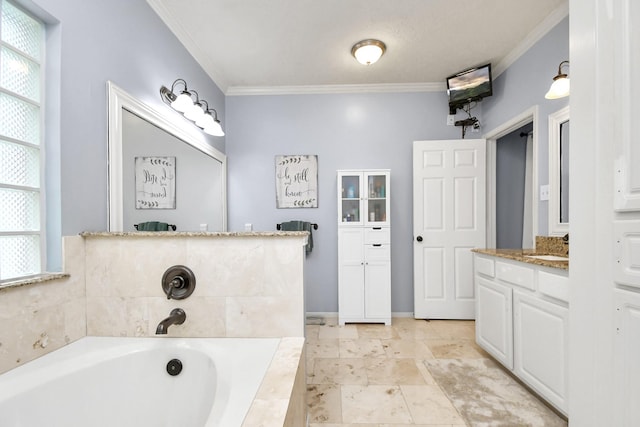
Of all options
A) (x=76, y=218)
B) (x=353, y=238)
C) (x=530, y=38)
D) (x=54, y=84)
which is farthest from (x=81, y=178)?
(x=530, y=38)

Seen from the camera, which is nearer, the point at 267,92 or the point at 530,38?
the point at 530,38

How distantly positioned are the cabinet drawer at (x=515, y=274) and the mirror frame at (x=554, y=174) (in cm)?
60

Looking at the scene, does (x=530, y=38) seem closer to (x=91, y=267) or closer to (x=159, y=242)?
(x=159, y=242)

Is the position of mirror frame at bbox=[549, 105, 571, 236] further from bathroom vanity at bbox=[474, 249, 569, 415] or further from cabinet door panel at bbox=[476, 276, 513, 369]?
cabinet door panel at bbox=[476, 276, 513, 369]

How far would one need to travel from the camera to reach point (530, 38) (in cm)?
229

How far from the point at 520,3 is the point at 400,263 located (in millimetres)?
2462

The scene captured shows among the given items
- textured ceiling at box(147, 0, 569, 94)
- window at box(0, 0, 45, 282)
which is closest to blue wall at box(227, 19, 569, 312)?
textured ceiling at box(147, 0, 569, 94)

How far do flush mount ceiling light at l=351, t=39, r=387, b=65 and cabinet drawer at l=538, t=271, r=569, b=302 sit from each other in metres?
2.11

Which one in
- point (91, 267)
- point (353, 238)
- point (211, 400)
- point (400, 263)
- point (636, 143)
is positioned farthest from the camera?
point (400, 263)

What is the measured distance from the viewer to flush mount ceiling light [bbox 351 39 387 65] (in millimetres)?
2336

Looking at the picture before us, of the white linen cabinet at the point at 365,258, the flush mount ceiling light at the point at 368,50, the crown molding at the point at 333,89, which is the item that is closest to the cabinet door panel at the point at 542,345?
the white linen cabinet at the point at 365,258

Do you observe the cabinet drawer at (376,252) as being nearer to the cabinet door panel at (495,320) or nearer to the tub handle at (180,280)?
the cabinet door panel at (495,320)

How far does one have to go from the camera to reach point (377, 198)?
2.91 m

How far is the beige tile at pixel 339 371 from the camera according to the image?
6.02ft
